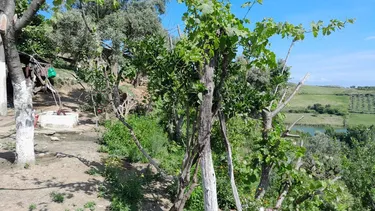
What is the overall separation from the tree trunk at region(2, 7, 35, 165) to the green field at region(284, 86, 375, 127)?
64.2 m

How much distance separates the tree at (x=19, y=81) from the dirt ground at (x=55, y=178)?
1.66 feet

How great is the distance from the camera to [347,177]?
15555 millimetres

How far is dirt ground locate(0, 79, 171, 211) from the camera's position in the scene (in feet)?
18.5

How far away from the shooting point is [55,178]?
6594mm

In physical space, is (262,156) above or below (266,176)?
above

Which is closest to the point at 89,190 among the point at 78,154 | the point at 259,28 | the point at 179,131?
the point at 78,154

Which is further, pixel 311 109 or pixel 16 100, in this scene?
pixel 311 109

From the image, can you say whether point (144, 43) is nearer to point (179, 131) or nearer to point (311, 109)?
point (179, 131)

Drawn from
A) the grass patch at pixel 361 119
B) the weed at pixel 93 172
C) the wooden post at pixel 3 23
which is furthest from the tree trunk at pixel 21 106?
the grass patch at pixel 361 119

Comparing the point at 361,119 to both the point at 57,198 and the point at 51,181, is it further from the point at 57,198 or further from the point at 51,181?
the point at 57,198

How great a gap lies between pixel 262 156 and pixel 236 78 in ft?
4.45

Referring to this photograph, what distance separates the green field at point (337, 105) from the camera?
76375 mm

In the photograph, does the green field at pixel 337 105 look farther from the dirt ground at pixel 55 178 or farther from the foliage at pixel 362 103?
the dirt ground at pixel 55 178

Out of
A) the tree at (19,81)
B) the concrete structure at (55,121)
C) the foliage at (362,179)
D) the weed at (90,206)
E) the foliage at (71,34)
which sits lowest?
the foliage at (362,179)
